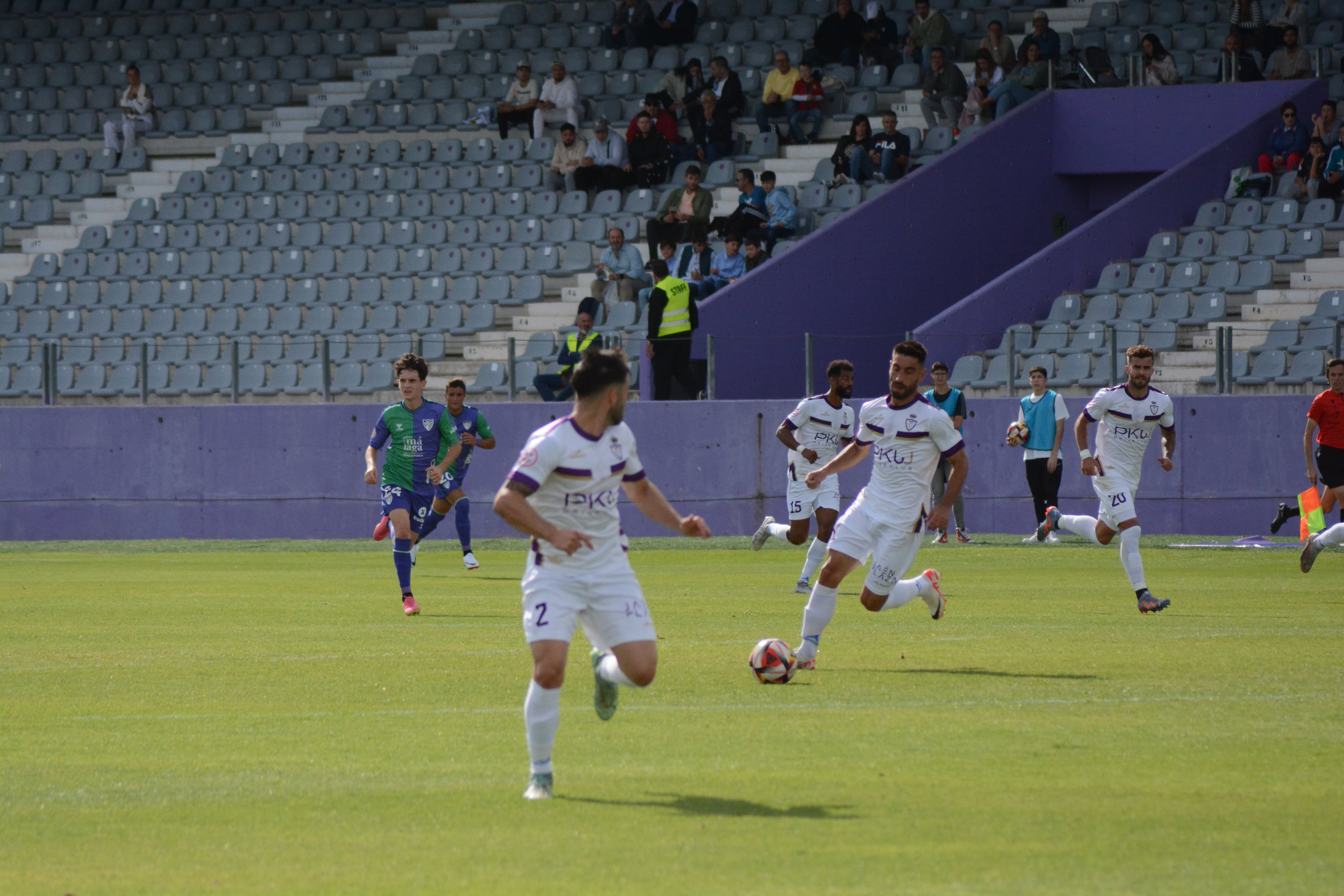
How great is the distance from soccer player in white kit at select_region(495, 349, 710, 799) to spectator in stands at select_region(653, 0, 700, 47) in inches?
1041

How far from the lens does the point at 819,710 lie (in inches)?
357

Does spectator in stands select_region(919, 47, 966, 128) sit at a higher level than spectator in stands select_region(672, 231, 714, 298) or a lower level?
higher

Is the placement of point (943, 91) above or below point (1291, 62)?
below

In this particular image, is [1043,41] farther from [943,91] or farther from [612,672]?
[612,672]

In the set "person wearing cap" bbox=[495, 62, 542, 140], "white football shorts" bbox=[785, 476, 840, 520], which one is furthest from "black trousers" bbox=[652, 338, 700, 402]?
"person wearing cap" bbox=[495, 62, 542, 140]

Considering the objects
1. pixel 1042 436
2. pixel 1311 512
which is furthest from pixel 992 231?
pixel 1311 512

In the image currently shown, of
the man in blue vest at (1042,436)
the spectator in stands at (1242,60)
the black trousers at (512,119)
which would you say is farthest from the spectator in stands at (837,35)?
the man in blue vest at (1042,436)

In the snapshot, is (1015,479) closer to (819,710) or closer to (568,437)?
(819,710)

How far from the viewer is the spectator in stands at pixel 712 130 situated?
1164 inches

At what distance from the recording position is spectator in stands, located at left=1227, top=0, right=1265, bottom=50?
28.0 metres

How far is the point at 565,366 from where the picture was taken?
2458cm

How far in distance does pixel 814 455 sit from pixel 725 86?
14535mm

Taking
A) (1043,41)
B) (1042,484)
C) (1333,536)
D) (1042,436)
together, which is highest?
(1043,41)

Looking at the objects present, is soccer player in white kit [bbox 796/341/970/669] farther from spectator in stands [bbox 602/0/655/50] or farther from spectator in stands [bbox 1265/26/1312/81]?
spectator in stands [bbox 602/0/655/50]
